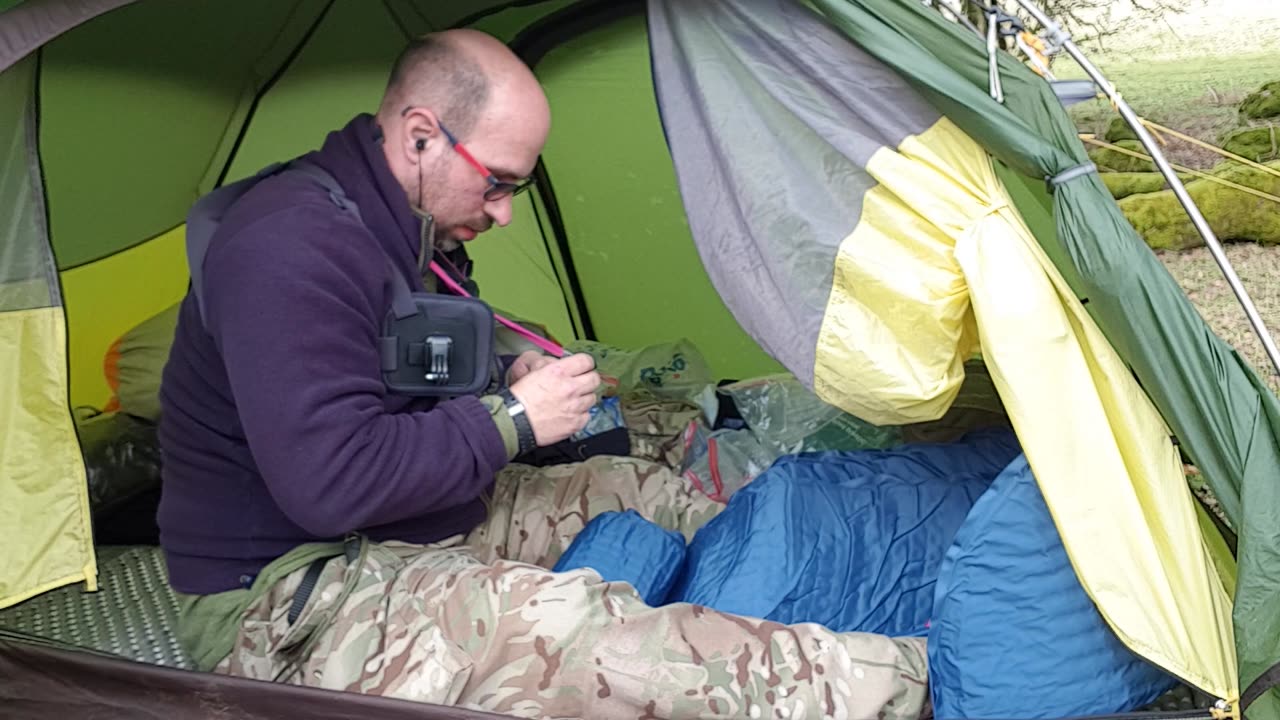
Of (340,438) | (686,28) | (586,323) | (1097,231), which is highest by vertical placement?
(686,28)

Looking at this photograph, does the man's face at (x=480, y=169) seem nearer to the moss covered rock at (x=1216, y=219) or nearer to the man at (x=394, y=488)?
the man at (x=394, y=488)

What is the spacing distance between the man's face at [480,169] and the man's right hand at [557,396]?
274mm

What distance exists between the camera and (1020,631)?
1548 mm

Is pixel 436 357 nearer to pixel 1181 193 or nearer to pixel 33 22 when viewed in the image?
Answer: pixel 33 22

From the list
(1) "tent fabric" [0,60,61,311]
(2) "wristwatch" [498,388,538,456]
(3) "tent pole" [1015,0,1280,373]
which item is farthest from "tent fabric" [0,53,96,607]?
(3) "tent pole" [1015,0,1280,373]

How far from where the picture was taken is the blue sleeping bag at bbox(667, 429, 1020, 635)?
1767 mm

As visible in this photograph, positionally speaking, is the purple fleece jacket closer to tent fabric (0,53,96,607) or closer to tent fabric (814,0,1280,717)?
tent fabric (0,53,96,607)

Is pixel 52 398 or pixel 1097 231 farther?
pixel 52 398

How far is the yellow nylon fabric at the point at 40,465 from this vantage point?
1607mm

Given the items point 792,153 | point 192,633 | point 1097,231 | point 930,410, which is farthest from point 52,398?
point 1097,231

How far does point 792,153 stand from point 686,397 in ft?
3.55

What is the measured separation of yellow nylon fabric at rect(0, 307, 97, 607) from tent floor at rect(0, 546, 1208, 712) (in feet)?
0.61

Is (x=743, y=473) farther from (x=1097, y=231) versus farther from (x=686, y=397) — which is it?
(x=1097, y=231)

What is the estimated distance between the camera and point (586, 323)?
10.5ft
